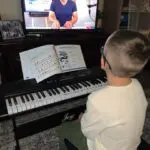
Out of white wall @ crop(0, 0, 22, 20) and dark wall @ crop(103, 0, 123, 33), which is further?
dark wall @ crop(103, 0, 123, 33)

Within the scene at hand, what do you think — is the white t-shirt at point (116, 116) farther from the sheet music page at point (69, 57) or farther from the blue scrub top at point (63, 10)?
the blue scrub top at point (63, 10)

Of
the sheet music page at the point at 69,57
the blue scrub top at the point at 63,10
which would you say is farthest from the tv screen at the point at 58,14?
the sheet music page at the point at 69,57

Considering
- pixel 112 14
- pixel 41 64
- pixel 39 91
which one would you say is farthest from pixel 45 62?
pixel 112 14

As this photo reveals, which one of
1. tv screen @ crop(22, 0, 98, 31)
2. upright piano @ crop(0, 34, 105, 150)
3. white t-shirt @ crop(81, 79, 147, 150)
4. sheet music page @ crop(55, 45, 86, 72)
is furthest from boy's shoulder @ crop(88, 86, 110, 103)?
tv screen @ crop(22, 0, 98, 31)

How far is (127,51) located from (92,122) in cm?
35

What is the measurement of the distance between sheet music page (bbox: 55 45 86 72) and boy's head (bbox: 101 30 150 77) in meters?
0.73

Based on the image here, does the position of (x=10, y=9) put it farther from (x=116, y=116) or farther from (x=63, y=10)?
(x=116, y=116)

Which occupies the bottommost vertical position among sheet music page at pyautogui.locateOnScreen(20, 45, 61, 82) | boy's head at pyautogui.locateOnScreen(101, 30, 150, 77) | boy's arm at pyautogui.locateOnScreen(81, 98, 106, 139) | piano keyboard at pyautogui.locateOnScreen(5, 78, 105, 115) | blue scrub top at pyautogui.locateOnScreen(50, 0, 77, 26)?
piano keyboard at pyautogui.locateOnScreen(5, 78, 105, 115)

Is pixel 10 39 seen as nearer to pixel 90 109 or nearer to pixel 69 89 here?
pixel 69 89

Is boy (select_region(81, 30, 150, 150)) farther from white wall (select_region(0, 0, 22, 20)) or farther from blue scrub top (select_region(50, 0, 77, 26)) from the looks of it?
white wall (select_region(0, 0, 22, 20))

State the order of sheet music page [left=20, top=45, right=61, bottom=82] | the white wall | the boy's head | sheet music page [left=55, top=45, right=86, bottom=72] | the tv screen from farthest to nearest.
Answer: the white wall
the tv screen
sheet music page [left=55, top=45, right=86, bottom=72]
sheet music page [left=20, top=45, right=61, bottom=82]
the boy's head

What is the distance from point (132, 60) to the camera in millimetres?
823

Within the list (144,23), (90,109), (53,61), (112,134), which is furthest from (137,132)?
(144,23)

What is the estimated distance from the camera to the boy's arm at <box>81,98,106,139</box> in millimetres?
906
